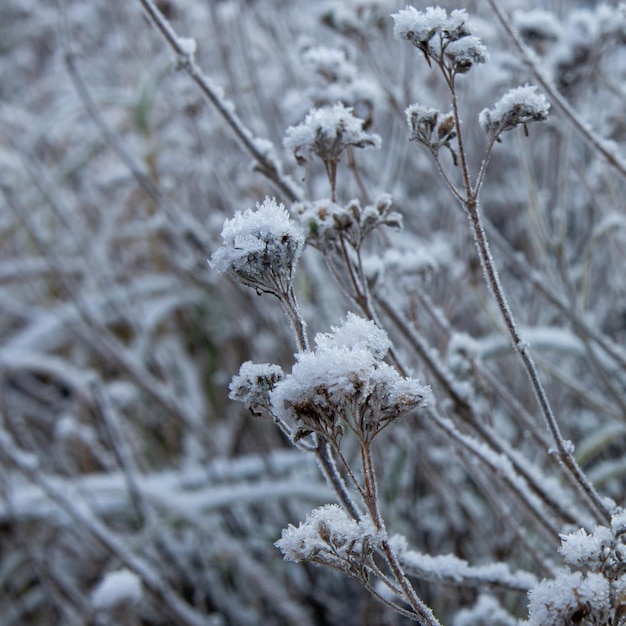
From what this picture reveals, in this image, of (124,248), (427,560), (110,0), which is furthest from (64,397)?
(427,560)

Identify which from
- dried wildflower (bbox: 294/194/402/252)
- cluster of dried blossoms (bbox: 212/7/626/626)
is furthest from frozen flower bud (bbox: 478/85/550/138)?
dried wildflower (bbox: 294/194/402/252)

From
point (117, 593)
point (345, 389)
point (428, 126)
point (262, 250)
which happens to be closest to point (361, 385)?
point (345, 389)

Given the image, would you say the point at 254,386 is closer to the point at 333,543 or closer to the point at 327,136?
the point at 333,543

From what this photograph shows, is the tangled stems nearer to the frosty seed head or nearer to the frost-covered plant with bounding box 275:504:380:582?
the frosty seed head

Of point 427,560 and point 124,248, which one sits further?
point 124,248

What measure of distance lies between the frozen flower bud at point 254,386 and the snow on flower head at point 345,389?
39mm

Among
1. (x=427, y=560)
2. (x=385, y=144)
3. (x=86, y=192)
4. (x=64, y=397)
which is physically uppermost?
(x=86, y=192)

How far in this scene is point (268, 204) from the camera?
533mm

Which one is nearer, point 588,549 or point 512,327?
point 588,549

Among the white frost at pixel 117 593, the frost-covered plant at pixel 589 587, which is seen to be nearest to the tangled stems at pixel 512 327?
the frost-covered plant at pixel 589 587

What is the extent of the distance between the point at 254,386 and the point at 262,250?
0.32 ft

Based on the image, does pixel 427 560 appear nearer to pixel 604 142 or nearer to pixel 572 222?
pixel 604 142

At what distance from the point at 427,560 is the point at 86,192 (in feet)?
8.75

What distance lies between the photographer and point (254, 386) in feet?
1.67
